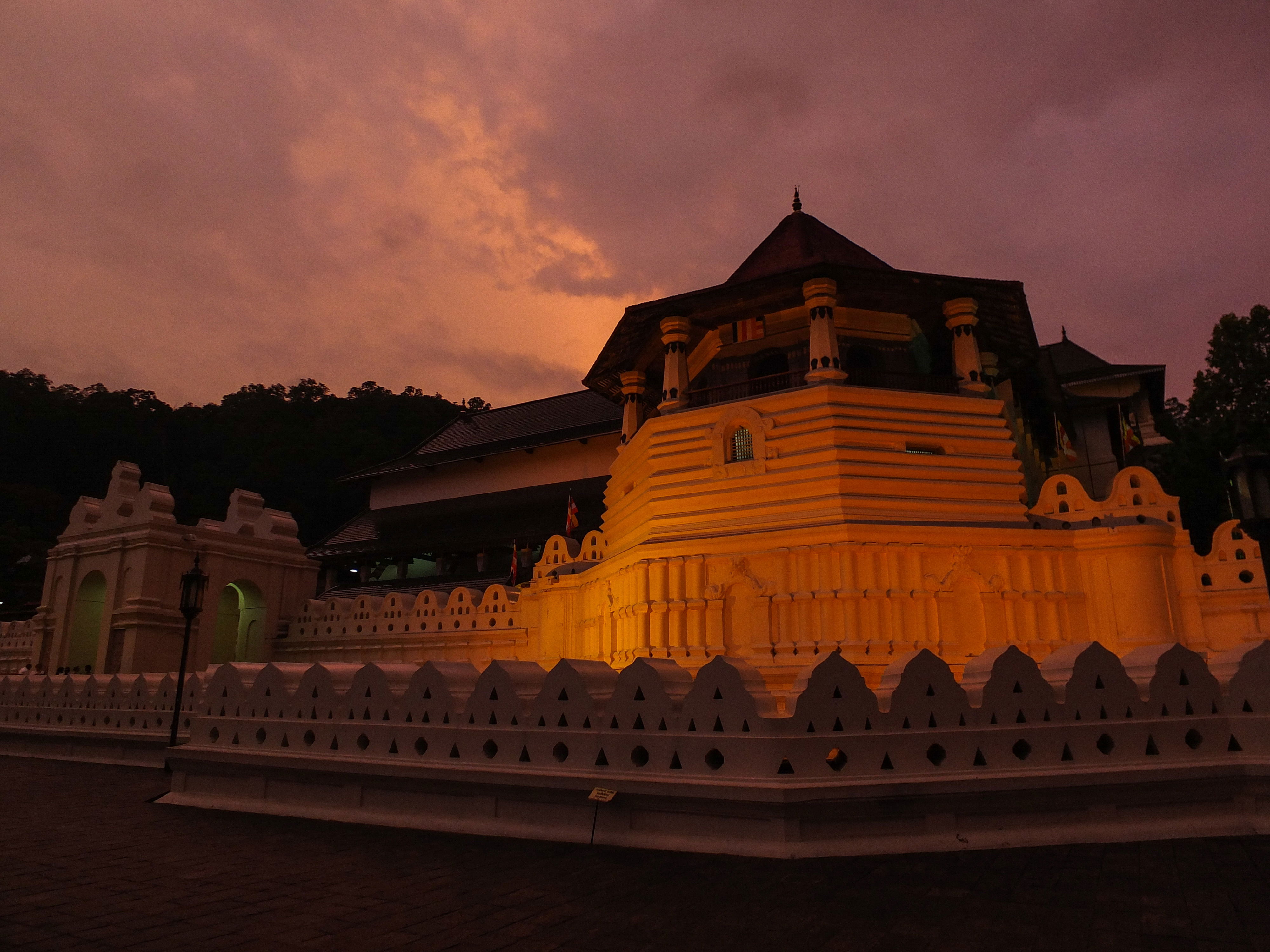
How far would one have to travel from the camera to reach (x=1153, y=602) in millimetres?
15633

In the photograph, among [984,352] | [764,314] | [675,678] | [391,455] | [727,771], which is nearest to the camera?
[727,771]

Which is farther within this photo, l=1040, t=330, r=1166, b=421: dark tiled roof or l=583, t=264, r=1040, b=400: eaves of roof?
l=1040, t=330, r=1166, b=421: dark tiled roof

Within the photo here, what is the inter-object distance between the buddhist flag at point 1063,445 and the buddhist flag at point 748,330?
15.0m

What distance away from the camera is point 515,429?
37719mm

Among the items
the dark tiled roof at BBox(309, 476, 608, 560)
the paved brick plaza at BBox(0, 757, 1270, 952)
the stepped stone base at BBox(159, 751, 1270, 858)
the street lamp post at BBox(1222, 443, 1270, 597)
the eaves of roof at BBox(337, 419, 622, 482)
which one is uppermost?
the eaves of roof at BBox(337, 419, 622, 482)

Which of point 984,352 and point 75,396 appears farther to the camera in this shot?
point 75,396

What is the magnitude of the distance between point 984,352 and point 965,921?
20.8 meters

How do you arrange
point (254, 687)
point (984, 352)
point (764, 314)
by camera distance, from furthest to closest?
1. point (984, 352)
2. point (764, 314)
3. point (254, 687)

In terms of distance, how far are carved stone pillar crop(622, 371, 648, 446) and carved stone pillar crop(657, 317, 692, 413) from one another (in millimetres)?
3114

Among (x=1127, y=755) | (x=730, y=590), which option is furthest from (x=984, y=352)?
(x=1127, y=755)

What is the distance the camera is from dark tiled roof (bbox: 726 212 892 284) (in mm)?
21750

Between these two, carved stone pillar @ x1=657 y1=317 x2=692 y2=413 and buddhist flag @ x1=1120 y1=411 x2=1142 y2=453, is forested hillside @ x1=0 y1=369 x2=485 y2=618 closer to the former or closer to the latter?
carved stone pillar @ x1=657 y1=317 x2=692 y2=413

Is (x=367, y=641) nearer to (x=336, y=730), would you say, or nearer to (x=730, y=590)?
(x=730, y=590)

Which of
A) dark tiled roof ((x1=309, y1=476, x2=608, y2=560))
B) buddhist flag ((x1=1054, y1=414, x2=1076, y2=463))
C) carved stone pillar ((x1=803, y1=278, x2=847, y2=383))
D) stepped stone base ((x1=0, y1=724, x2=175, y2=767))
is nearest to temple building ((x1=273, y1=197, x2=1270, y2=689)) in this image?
carved stone pillar ((x1=803, y1=278, x2=847, y2=383))
